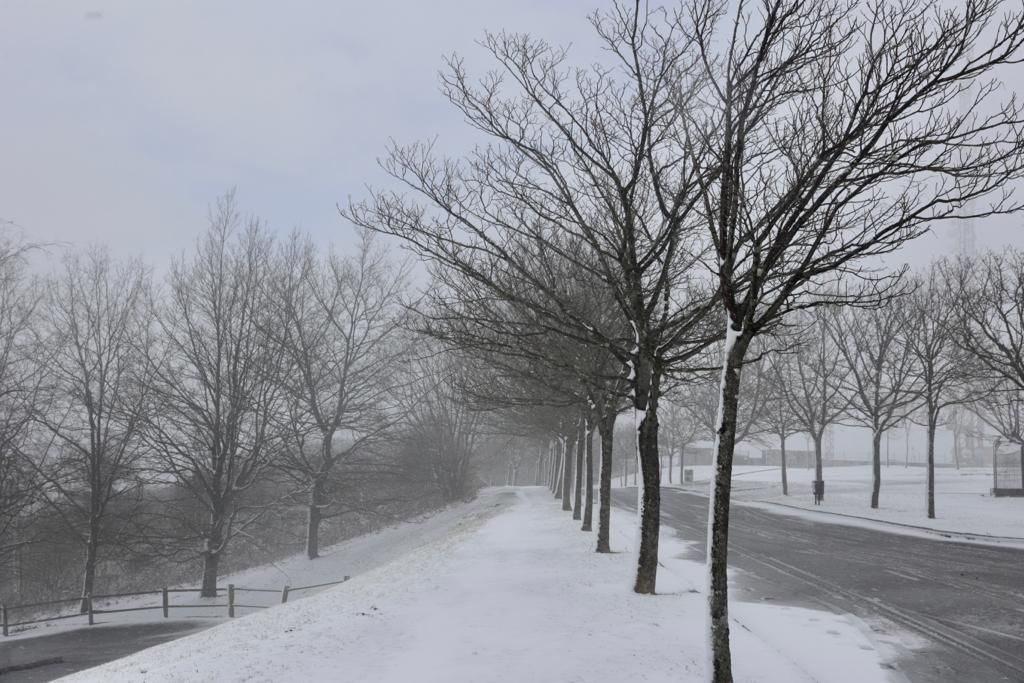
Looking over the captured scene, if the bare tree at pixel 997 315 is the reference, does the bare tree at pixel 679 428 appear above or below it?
below

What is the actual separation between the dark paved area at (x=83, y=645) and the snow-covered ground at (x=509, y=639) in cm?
582

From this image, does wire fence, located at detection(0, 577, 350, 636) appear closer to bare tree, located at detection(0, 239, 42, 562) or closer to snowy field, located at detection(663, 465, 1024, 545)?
bare tree, located at detection(0, 239, 42, 562)

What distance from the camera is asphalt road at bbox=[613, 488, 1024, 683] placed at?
7.67 meters

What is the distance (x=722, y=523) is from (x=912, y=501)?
1117 inches

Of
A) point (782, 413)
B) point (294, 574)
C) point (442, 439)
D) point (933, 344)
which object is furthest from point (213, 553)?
point (782, 413)

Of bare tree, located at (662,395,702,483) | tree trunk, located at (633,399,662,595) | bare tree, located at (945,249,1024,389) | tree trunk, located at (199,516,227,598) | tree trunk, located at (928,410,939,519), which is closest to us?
tree trunk, located at (633,399,662,595)

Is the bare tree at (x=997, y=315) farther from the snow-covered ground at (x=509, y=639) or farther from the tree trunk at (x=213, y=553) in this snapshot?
the tree trunk at (x=213, y=553)

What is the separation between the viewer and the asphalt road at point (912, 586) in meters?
7.67

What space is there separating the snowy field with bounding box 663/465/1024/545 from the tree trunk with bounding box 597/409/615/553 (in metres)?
11.6

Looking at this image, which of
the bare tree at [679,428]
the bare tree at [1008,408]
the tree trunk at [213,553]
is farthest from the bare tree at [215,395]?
the bare tree at [679,428]

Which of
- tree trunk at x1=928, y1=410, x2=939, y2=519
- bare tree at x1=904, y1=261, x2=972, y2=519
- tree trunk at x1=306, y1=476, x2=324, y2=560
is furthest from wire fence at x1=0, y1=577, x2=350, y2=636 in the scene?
bare tree at x1=904, y1=261, x2=972, y2=519

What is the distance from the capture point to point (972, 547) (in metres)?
17.4

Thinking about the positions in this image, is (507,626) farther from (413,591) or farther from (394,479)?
(394,479)

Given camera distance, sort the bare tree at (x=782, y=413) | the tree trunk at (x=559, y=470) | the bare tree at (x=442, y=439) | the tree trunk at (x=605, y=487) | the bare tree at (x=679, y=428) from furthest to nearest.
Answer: the bare tree at (x=679, y=428)
the bare tree at (x=442, y=439)
the tree trunk at (x=559, y=470)
the bare tree at (x=782, y=413)
the tree trunk at (x=605, y=487)
